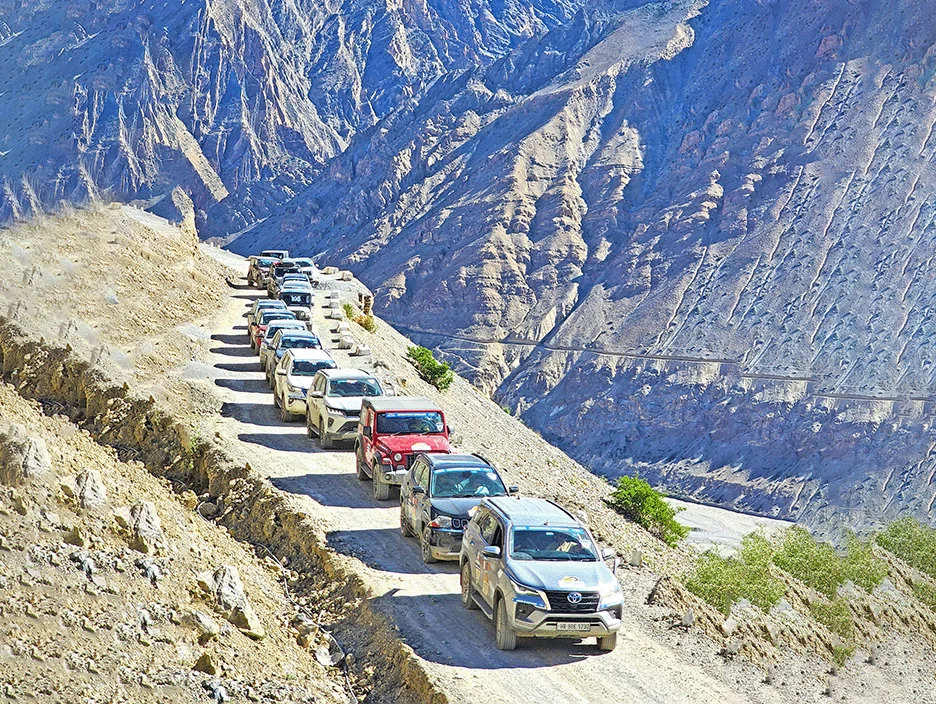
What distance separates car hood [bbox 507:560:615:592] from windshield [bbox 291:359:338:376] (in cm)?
1474

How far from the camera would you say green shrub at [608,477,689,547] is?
2967 centimetres

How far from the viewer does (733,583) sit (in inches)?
731

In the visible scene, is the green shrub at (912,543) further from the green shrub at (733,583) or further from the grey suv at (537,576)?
the grey suv at (537,576)

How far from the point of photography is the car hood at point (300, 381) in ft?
88.9

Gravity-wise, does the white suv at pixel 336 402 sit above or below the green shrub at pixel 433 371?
above

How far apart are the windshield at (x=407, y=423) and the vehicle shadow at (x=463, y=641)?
224 inches

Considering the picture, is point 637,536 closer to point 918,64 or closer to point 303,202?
point 918,64

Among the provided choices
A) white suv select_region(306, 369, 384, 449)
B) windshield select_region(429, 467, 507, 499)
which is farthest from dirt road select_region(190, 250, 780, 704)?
white suv select_region(306, 369, 384, 449)

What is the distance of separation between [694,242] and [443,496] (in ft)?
330


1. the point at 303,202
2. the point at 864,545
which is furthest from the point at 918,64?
the point at 864,545

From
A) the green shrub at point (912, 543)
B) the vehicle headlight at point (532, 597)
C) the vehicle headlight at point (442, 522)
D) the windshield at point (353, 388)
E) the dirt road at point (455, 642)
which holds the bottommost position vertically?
the green shrub at point (912, 543)

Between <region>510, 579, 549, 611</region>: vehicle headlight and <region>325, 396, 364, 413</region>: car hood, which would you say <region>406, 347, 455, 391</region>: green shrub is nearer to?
<region>325, 396, 364, 413</region>: car hood

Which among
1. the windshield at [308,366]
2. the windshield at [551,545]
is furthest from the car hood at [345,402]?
the windshield at [551,545]

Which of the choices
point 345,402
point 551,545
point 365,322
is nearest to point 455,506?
point 551,545
